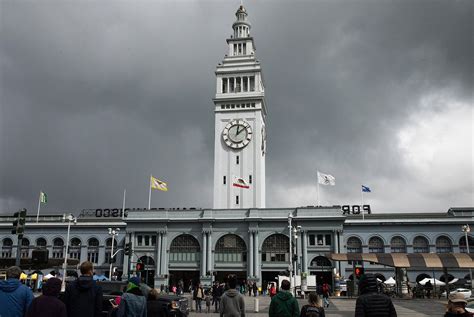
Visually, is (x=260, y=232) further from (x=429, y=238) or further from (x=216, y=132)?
(x=429, y=238)

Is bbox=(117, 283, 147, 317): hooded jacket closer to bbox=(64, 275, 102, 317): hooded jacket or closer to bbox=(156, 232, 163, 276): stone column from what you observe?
bbox=(64, 275, 102, 317): hooded jacket

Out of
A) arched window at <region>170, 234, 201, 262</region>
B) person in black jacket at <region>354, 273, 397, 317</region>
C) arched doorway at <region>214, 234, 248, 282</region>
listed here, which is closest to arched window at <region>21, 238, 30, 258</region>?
arched window at <region>170, 234, 201, 262</region>

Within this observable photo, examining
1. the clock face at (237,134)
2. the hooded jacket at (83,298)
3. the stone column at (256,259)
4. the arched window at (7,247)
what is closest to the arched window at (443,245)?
the stone column at (256,259)

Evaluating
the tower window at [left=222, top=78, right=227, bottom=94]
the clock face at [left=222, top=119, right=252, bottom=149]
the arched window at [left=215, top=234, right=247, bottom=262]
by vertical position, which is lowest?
the arched window at [left=215, top=234, right=247, bottom=262]

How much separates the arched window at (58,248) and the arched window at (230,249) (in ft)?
93.0

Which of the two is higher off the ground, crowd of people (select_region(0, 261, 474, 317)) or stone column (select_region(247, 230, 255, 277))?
stone column (select_region(247, 230, 255, 277))

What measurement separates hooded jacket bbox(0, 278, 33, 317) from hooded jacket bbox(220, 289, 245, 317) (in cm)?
451

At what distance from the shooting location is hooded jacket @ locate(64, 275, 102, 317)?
9.75 m

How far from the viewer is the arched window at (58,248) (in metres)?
79.4

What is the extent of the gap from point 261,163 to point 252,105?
34.6ft

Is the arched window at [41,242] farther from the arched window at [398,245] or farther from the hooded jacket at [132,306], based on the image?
the hooded jacket at [132,306]

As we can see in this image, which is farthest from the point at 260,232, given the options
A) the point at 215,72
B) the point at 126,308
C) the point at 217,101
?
the point at 126,308

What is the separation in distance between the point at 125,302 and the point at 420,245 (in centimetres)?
6863

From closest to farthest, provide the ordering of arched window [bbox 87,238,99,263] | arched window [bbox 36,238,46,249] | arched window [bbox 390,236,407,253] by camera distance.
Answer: arched window [bbox 390,236,407,253], arched window [bbox 87,238,99,263], arched window [bbox 36,238,46,249]
